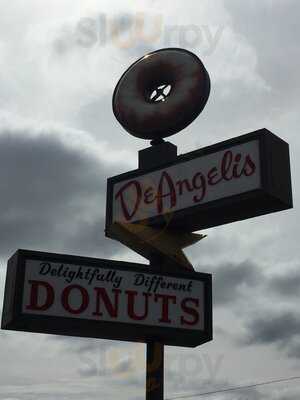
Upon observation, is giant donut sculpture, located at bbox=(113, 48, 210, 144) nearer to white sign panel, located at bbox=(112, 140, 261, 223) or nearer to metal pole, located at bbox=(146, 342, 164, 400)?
white sign panel, located at bbox=(112, 140, 261, 223)

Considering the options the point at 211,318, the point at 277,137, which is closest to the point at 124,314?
the point at 211,318

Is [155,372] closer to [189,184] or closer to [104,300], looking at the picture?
[104,300]

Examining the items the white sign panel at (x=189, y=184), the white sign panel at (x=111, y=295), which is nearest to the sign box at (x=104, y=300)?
the white sign panel at (x=111, y=295)

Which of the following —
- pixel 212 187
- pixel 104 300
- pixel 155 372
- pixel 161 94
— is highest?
pixel 161 94

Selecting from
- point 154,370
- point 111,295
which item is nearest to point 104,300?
point 111,295

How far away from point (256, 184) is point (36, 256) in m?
4.81

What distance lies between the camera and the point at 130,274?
634 inches

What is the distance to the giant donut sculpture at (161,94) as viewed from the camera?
17.7 m

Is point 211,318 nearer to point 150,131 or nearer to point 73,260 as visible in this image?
point 73,260

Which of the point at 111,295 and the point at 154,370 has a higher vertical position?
the point at 111,295

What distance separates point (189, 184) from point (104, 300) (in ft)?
10.6

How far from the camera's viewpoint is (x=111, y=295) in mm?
15812

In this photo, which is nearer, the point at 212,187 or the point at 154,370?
the point at 154,370

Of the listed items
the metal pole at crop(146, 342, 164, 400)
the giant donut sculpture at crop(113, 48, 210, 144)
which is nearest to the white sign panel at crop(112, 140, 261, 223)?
the giant donut sculpture at crop(113, 48, 210, 144)
